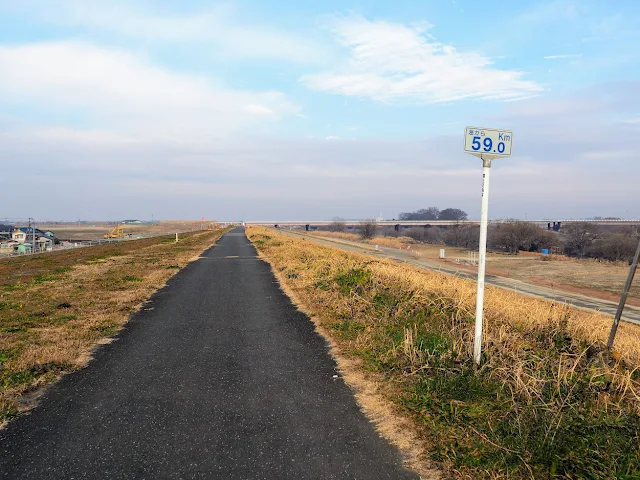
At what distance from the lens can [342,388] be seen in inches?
202

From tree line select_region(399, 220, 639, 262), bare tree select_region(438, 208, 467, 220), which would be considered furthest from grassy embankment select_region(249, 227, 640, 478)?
bare tree select_region(438, 208, 467, 220)

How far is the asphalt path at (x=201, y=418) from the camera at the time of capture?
133 inches

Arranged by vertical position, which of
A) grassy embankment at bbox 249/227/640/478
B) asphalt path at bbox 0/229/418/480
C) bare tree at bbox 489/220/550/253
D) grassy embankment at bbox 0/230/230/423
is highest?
bare tree at bbox 489/220/550/253

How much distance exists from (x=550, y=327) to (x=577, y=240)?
6238 centimetres

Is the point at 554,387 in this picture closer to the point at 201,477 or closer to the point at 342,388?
the point at 342,388

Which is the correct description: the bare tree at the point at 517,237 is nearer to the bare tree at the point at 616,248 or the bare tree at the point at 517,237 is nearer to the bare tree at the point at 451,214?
the bare tree at the point at 616,248

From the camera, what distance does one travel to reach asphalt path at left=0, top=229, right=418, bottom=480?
11.1ft

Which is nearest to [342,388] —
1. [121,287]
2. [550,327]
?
[550,327]

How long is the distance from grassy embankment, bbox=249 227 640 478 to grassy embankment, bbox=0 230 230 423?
445 cm

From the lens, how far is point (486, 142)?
4.78m

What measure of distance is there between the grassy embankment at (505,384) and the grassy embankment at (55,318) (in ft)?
14.6

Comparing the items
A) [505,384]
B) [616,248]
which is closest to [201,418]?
[505,384]

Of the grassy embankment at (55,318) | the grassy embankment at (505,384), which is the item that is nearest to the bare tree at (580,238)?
the grassy embankment at (505,384)

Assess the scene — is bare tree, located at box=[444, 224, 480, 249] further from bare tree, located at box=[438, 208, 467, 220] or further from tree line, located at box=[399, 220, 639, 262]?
bare tree, located at box=[438, 208, 467, 220]
